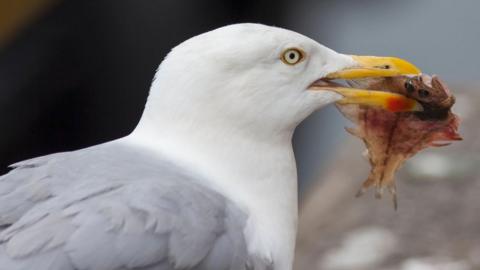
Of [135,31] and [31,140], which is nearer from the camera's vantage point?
[31,140]

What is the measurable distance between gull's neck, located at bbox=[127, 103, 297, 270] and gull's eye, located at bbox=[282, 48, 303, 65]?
0.13 metres

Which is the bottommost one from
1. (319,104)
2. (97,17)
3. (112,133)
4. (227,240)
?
(112,133)

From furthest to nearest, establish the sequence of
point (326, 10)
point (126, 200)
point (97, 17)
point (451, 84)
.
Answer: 1. point (326, 10)
2. point (97, 17)
3. point (451, 84)
4. point (126, 200)

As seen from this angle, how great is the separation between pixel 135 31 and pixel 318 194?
5.34ft

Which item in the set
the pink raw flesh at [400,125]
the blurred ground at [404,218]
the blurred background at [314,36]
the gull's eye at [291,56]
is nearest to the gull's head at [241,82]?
the gull's eye at [291,56]

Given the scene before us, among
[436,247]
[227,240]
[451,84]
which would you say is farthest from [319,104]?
[451,84]

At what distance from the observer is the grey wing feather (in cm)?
199

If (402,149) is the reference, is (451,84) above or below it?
below

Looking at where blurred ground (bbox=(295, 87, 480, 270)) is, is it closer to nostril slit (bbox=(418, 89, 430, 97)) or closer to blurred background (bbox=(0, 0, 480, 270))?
blurred background (bbox=(0, 0, 480, 270))

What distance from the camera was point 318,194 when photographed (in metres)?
4.42

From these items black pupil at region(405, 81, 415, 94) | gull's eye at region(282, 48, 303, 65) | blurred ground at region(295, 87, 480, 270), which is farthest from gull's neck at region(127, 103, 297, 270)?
blurred ground at region(295, 87, 480, 270)

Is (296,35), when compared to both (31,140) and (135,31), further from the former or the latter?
(135,31)

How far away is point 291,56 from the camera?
229 cm

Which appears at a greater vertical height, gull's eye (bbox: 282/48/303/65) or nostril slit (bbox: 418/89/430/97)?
gull's eye (bbox: 282/48/303/65)
